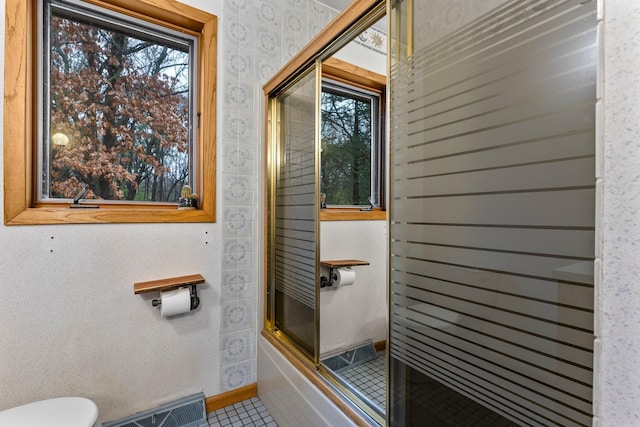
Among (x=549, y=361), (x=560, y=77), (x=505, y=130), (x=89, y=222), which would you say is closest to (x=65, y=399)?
(x=89, y=222)

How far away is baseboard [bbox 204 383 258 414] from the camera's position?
1659 millimetres

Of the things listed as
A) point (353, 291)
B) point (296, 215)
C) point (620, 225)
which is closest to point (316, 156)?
point (296, 215)

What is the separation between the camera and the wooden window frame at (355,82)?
5.67 ft

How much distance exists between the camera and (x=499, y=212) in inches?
24.8

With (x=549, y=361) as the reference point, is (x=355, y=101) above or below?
above

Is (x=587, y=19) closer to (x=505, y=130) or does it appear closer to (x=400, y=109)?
(x=505, y=130)

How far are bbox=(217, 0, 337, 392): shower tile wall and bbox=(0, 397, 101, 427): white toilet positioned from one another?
2.11 feet

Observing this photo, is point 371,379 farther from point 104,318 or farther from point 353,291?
point 104,318

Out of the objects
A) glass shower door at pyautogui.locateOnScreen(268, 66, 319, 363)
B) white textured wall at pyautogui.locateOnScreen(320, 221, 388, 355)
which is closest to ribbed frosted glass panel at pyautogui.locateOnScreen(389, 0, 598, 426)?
glass shower door at pyautogui.locateOnScreen(268, 66, 319, 363)

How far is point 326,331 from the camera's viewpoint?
65.2 inches

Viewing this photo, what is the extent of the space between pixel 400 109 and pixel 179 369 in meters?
1.63

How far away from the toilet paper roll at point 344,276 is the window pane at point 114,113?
0.99 m

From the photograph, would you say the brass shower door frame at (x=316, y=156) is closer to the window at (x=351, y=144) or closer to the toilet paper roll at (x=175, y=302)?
the window at (x=351, y=144)

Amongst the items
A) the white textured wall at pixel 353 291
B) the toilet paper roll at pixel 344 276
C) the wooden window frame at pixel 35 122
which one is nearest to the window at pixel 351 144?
the white textured wall at pixel 353 291
